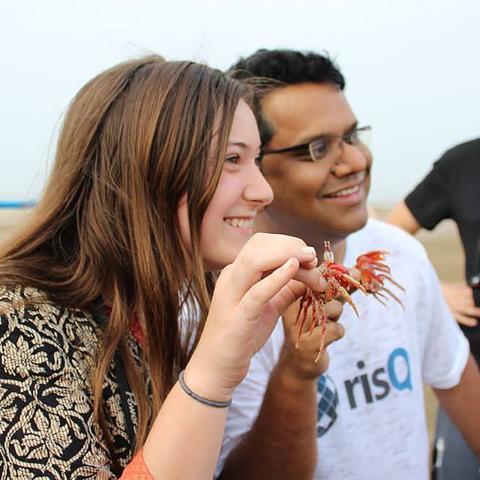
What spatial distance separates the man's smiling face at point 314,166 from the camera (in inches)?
113

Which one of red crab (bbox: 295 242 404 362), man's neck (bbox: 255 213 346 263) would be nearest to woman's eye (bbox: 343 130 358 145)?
man's neck (bbox: 255 213 346 263)

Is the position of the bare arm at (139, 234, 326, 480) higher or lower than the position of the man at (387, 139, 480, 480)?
higher

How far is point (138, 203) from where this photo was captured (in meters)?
1.95

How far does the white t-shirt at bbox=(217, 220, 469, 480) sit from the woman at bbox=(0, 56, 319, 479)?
0.56 m

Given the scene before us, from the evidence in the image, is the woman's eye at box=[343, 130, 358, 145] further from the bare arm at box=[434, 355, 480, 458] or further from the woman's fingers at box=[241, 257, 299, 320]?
the woman's fingers at box=[241, 257, 299, 320]

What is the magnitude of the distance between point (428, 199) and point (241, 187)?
8.55 ft

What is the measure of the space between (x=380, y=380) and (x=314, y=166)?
959mm

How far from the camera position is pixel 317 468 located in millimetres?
2484

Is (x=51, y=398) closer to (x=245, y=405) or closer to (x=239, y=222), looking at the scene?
(x=239, y=222)

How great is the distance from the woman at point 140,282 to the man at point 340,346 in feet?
1.38

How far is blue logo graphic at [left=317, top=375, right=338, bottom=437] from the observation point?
2.50 metres

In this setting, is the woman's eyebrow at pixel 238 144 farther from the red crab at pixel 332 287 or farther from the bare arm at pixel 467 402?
the bare arm at pixel 467 402

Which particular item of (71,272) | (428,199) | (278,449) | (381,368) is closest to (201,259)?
(71,272)

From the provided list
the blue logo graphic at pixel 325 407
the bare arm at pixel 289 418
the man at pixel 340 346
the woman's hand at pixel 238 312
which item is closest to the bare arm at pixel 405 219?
the man at pixel 340 346
